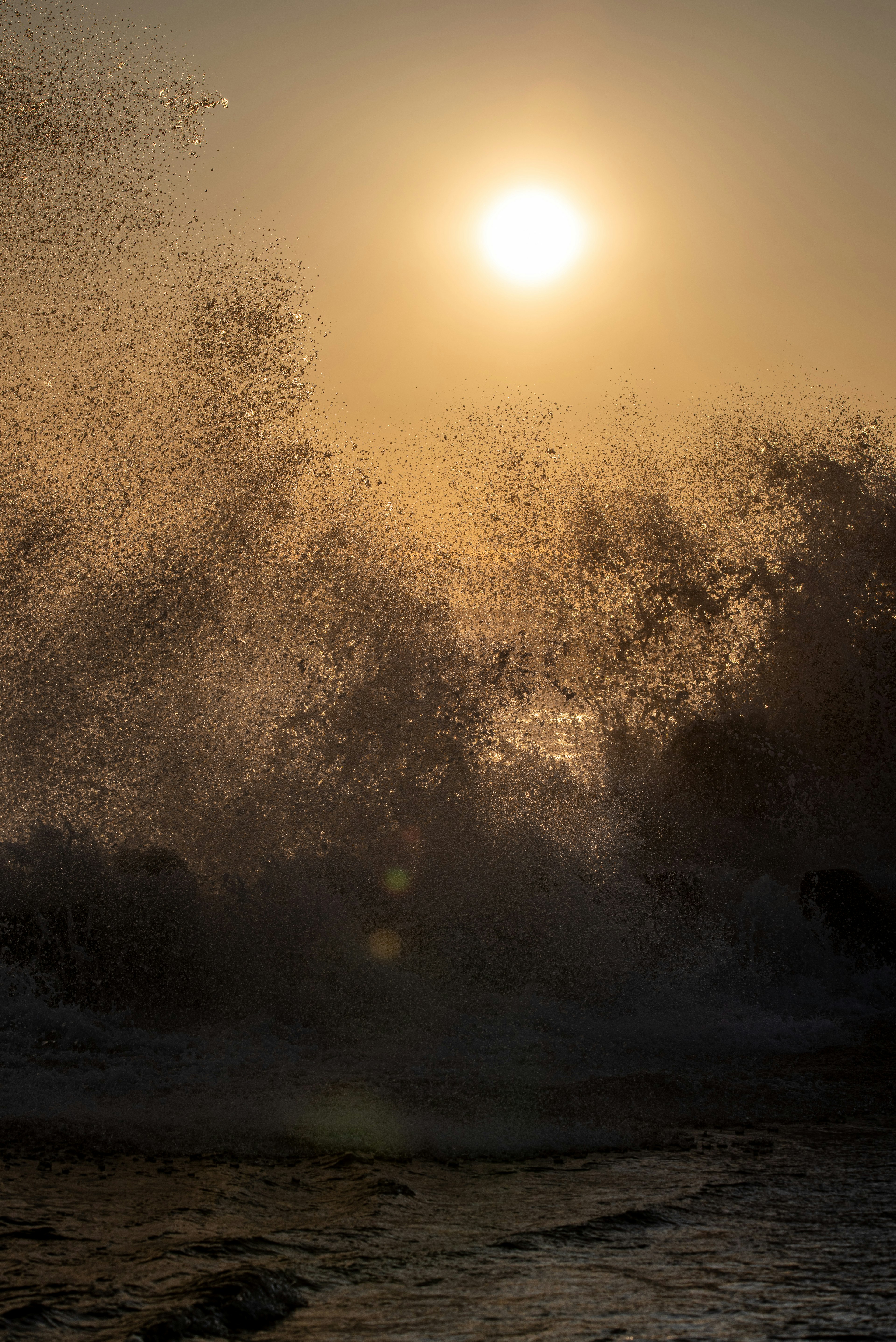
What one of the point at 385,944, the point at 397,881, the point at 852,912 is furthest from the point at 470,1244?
the point at 852,912

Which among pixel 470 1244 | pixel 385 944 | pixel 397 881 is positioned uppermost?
pixel 397 881

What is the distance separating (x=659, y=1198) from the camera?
416 cm

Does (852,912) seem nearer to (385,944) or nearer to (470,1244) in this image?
(385,944)

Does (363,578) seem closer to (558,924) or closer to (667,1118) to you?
(558,924)

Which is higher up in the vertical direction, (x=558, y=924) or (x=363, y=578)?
(x=363, y=578)

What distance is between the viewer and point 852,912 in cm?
962

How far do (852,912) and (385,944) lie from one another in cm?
493

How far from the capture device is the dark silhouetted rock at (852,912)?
30.3 ft

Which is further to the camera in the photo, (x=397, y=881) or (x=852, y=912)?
(x=852, y=912)

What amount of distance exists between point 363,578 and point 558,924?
528cm

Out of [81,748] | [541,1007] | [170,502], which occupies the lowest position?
[541,1007]

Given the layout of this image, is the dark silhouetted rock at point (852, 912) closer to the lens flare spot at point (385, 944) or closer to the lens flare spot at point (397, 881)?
the lens flare spot at point (397, 881)

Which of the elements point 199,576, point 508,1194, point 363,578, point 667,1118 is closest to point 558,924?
point 667,1118

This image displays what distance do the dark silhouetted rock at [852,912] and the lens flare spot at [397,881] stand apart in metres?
4.13
